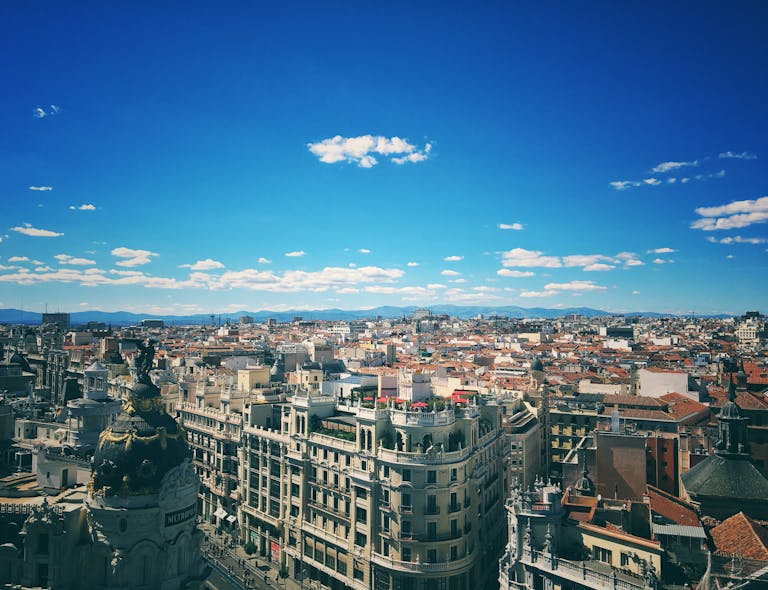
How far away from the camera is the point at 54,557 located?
47.9 m

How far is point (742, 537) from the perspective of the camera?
42531 mm

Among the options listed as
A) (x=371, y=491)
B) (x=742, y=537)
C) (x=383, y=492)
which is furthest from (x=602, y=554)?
(x=371, y=491)

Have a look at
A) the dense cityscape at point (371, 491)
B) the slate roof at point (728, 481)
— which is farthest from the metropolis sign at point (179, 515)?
the slate roof at point (728, 481)

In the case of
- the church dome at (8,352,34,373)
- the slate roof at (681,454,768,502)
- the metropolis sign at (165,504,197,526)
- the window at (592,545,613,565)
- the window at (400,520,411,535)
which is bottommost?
the window at (400,520,411,535)

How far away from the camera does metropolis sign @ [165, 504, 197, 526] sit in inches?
2009

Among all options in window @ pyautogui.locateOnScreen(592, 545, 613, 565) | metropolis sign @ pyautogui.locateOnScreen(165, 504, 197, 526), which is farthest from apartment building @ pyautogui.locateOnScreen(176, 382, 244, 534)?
window @ pyautogui.locateOnScreen(592, 545, 613, 565)

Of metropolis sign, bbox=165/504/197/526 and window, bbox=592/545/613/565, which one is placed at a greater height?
window, bbox=592/545/613/565

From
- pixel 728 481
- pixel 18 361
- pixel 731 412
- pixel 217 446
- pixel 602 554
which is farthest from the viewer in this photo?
pixel 18 361

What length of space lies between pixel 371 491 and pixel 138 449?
23.7 m

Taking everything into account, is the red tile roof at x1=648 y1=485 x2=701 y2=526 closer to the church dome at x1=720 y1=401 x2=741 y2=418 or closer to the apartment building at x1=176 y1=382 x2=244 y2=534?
the church dome at x1=720 y1=401 x2=741 y2=418

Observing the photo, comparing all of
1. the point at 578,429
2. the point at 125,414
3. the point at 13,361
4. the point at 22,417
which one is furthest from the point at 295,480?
the point at 13,361

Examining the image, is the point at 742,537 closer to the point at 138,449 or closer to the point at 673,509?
the point at 673,509

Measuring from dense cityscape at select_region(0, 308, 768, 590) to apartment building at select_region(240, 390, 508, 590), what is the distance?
8.7 inches

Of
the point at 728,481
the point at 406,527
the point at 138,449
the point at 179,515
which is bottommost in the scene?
the point at 406,527
